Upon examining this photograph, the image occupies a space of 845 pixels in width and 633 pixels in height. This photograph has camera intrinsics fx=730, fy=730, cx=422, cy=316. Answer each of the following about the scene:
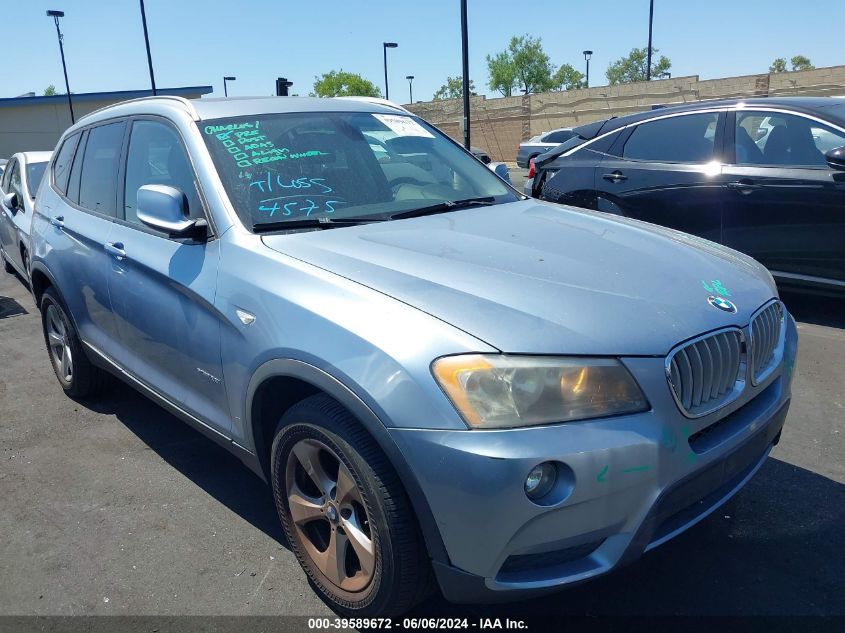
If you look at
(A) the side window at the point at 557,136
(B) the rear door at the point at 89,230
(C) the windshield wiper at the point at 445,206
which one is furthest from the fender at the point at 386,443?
(A) the side window at the point at 557,136

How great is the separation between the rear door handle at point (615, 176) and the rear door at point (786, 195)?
0.89m

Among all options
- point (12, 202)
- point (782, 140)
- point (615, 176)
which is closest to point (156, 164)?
point (12, 202)

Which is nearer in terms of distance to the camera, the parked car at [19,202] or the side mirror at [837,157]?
the side mirror at [837,157]

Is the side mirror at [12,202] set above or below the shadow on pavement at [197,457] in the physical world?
above

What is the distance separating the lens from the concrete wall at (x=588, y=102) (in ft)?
93.9

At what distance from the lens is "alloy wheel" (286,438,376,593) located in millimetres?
2357

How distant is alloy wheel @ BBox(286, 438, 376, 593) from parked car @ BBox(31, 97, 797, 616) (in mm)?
10

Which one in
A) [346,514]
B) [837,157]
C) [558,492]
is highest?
[837,157]

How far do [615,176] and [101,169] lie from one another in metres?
4.29

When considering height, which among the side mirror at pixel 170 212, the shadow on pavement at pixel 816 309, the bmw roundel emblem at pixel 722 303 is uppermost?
the side mirror at pixel 170 212

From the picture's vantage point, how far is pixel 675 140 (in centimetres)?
626

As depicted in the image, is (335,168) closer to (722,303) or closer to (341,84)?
(722,303)

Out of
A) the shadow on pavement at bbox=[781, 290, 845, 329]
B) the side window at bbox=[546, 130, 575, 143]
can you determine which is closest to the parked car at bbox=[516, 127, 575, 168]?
the side window at bbox=[546, 130, 575, 143]

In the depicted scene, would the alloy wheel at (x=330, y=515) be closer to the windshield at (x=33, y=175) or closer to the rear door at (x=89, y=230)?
the rear door at (x=89, y=230)
